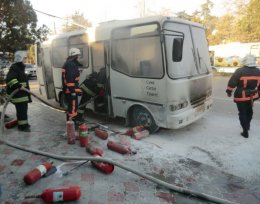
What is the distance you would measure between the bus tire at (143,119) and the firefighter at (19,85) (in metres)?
2.37

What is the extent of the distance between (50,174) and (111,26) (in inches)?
154

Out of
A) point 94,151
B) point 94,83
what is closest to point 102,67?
point 94,83

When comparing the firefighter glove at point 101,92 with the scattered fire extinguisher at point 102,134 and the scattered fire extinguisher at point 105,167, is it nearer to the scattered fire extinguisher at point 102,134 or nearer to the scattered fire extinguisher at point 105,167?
the scattered fire extinguisher at point 102,134

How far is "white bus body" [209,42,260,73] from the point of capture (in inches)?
797

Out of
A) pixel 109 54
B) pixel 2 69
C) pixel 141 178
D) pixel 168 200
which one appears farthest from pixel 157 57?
pixel 2 69

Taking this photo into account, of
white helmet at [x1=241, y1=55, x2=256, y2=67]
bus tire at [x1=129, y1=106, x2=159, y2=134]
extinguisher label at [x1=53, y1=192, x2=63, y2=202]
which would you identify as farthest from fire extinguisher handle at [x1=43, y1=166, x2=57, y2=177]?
white helmet at [x1=241, y1=55, x2=256, y2=67]

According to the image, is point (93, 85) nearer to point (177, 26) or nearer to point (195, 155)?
point (177, 26)

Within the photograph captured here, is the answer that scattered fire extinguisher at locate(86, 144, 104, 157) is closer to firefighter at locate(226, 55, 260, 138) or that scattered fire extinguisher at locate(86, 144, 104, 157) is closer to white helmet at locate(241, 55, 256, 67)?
firefighter at locate(226, 55, 260, 138)

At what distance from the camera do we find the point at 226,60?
21.7 meters

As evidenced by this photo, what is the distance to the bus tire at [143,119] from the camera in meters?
5.92

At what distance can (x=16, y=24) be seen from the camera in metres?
7.36

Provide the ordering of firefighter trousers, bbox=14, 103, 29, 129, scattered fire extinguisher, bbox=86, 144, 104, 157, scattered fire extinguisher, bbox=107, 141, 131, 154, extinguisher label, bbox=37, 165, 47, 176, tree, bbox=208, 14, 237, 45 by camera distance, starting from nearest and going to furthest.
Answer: extinguisher label, bbox=37, 165, 47, 176, scattered fire extinguisher, bbox=86, 144, 104, 157, scattered fire extinguisher, bbox=107, 141, 131, 154, firefighter trousers, bbox=14, 103, 29, 129, tree, bbox=208, 14, 237, 45

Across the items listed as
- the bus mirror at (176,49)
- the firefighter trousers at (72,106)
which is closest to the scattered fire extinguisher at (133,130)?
the firefighter trousers at (72,106)

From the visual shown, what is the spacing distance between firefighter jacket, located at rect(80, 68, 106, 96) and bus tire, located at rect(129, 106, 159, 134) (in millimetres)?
1058
